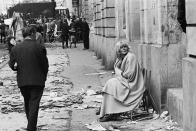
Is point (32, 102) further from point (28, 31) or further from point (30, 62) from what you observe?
point (28, 31)

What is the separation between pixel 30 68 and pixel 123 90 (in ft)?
6.65

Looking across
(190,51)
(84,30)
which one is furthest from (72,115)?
(84,30)

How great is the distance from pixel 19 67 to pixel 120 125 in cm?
204

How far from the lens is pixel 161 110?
9.88 m

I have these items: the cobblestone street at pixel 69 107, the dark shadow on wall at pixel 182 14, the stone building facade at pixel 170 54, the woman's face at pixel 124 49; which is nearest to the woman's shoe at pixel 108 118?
the cobblestone street at pixel 69 107

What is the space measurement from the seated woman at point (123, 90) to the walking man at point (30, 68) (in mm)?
1583

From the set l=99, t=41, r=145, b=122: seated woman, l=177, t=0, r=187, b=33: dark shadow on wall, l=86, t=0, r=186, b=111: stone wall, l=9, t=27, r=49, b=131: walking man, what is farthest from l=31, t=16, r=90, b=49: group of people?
l=177, t=0, r=187, b=33: dark shadow on wall

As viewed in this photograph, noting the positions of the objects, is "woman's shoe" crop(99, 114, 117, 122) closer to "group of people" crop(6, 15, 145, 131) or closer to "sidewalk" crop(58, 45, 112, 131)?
"group of people" crop(6, 15, 145, 131)

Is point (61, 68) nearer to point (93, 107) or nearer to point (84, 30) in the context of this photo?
point (93, 107)

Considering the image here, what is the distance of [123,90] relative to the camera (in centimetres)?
995

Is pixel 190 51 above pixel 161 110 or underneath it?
above

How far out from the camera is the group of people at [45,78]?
8664 mm

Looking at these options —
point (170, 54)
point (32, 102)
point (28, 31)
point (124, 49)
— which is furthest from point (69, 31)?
point (32, 102)

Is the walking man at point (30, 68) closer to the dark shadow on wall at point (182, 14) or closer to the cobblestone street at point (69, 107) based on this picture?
the cobblestone street at point (69, 107)
